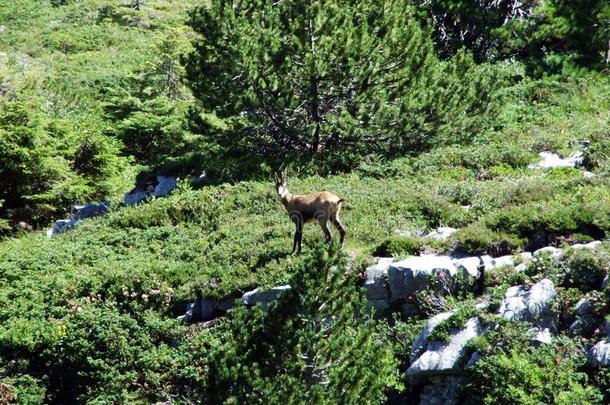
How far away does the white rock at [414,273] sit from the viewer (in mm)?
11039

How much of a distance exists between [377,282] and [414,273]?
648 millimetres

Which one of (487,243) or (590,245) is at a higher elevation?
(590,245)

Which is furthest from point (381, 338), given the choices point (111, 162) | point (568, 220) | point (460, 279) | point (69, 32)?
point (69, 32)

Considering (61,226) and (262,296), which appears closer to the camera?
(262,296)

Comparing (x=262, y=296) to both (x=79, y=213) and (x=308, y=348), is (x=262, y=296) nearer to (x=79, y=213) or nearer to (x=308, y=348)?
(x=308, y=348)

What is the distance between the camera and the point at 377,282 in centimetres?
1144

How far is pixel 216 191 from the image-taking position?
17469 mm

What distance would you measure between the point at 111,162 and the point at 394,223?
40.6 feet

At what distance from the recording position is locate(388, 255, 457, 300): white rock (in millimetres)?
11039

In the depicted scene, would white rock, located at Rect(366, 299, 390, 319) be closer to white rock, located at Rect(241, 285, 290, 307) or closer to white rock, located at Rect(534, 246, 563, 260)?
white rock, located at Rect(241, 285, 290, 307)

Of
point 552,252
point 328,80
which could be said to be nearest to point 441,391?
point 552,252

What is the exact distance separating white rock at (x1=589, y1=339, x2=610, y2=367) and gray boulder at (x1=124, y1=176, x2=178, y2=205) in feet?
42.9

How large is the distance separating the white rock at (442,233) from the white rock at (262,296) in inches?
116

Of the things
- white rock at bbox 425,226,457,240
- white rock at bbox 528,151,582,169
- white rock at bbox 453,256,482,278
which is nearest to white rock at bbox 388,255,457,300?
white rock at bbox 453,256,482,278
